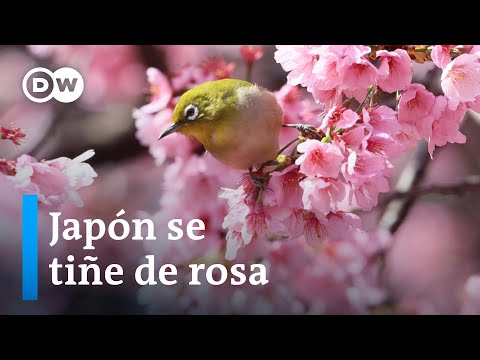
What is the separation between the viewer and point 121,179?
92.6 inches

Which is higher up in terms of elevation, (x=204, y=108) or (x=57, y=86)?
(x=57, y=86)

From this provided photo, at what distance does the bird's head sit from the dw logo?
1.42 ft

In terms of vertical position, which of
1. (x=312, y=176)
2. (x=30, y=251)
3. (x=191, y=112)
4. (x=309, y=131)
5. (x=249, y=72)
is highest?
(x=249, y=72)

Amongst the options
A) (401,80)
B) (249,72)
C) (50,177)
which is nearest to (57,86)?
(50,177)

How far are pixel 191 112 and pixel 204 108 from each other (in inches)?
1.6

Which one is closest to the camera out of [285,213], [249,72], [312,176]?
[312,176]

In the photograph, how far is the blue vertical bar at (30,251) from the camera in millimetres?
2355

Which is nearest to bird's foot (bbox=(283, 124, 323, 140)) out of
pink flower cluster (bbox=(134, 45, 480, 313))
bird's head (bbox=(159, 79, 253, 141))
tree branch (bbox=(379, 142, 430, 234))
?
pink flower cluster (bbox=(134, 45, 480, 313))

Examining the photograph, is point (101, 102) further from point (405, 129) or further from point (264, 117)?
point (405, 129)

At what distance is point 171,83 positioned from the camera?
2.26m

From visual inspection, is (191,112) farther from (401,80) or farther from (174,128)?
(401,80)

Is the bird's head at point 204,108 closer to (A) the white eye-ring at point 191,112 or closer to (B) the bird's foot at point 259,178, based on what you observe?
(A) the white eye-ring at point 191,112

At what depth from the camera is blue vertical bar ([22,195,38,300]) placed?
236cm

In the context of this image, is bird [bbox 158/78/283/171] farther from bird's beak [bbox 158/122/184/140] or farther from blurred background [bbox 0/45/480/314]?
blurred background [bbox 0/45/480/314]
